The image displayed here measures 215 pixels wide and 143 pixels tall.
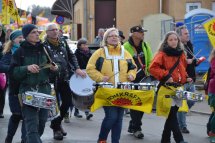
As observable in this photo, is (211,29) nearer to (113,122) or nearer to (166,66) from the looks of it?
(166,66)

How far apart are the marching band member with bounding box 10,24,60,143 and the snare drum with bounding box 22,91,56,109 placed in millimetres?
195

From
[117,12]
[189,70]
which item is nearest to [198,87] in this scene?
[189,70]

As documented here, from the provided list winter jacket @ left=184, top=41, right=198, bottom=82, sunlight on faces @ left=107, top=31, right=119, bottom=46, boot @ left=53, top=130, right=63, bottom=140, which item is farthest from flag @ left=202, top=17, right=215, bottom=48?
boot @ left=53, top=130, right=63, bottom=140

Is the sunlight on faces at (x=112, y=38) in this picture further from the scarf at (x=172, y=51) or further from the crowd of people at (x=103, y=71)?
the scarf at (x=172, y=51)

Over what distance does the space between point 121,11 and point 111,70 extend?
17405mm

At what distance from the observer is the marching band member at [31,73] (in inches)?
213

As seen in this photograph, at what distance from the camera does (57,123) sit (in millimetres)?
7395

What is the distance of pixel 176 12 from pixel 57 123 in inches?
617

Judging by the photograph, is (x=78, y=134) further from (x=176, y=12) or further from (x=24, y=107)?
(x=176, y=12)

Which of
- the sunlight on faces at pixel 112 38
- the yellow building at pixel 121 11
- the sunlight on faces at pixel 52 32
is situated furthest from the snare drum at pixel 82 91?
the yellow building at pixel 121 11

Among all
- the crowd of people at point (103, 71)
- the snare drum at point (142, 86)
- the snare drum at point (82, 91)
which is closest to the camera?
the crowd of people at point (103, 71)

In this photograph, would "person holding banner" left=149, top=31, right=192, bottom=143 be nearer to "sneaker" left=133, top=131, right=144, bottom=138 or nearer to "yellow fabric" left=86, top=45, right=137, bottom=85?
"yellow fabric" left=86, top=45, right=137, bottom=85

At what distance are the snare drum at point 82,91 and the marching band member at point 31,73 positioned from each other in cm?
204

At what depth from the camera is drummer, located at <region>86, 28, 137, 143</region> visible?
6199 mm
